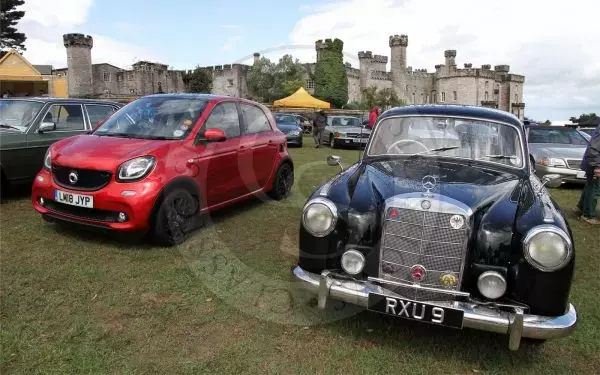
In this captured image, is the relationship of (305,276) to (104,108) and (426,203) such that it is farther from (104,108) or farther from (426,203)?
(104,108)

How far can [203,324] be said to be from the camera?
3.69 meters

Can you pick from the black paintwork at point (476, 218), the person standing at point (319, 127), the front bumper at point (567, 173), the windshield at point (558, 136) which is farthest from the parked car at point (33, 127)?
the person standing at point (319, 127)

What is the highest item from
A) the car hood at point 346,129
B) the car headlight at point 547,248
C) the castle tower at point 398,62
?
the castle tower at point 398,62

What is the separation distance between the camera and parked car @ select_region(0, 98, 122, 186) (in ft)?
23.0

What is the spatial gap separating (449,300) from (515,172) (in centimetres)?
172

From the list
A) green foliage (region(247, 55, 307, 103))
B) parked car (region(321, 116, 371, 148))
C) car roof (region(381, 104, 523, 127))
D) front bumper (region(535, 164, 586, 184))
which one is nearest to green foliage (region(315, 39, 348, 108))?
green foliage (region(247, 55, 307, 103))

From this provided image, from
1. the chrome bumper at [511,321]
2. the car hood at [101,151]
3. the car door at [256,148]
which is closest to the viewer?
the chrome bumper at [511,321]

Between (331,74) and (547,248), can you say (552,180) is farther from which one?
(331,74)

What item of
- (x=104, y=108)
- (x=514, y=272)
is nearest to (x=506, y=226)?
(x=514, y=272)

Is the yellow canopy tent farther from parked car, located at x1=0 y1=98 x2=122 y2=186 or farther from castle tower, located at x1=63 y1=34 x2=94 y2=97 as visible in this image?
castle tower, located at x1=63 y1=34 x2=94 y2=97

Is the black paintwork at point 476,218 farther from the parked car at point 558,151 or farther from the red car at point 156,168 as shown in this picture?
the parked car at point 558,151

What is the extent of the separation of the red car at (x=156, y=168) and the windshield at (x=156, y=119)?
1 cm

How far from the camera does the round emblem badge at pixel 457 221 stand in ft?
10.4

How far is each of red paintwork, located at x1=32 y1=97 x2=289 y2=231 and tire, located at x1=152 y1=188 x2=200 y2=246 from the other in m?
0.14
